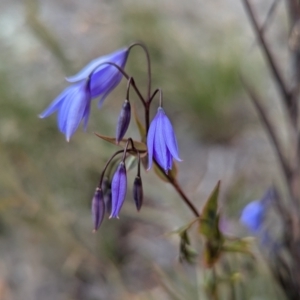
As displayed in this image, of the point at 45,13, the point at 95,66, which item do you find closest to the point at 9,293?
the point at 95,66

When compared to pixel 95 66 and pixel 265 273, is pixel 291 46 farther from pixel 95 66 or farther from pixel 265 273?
pixel 265 273

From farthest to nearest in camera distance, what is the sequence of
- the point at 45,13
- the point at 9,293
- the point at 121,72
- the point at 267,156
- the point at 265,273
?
1. the point at 45,13
2. the point at 267,156
3. the point at 9,293
4. the point at 265,273
5. the point at 121,72

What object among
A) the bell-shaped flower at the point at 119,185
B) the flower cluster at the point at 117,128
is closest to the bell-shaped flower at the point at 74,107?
the flower cluster at the point at 117,128

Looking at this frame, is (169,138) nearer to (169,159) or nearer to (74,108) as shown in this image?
(169,159)

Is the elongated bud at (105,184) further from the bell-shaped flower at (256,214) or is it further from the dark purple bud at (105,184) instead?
the bell-shaped flower at (256,214)

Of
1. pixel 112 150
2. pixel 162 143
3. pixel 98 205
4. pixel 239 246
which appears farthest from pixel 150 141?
pixel 112 150

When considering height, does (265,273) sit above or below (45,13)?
below

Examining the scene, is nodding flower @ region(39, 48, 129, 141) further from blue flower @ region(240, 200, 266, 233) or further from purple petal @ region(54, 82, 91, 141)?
blue flower @ region(240, 200, 266, 233)
